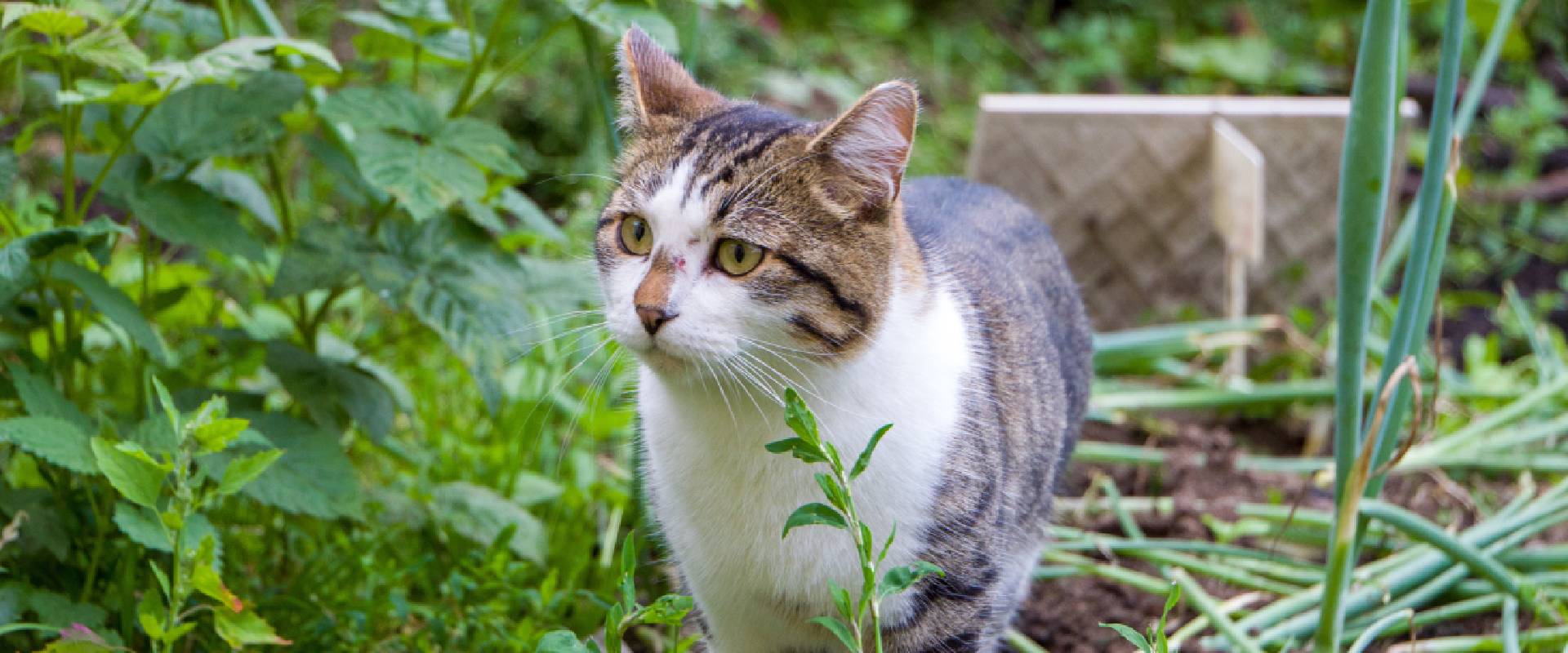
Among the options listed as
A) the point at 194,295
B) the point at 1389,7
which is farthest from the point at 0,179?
the point at 1389,7

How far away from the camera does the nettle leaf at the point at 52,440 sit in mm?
1716

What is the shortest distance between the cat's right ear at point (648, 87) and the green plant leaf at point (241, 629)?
80cm

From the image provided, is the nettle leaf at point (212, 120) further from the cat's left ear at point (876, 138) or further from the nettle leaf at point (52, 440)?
the cat's left ear at point (876, 138)

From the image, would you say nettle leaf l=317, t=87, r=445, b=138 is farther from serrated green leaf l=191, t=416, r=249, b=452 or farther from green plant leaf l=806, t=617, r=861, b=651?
green plant leaf l=806, t=617, r=861, b=651

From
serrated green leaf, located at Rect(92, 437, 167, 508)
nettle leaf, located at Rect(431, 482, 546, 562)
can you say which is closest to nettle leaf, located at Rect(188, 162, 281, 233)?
nettle leaf, located at Rect(431, 482, 546, 562)

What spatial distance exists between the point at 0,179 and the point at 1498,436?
2743mm

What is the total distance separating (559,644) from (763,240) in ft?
1.70

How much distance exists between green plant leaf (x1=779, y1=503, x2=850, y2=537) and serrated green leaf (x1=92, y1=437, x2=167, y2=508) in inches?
29.4

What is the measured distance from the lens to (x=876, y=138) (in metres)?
1.67

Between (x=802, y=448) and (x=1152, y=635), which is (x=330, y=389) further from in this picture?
(x=1152, y=635)

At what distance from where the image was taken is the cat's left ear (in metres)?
1.64

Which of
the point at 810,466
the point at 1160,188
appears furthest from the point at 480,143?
the point at 1160,188

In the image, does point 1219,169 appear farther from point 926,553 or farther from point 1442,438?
point 926,553

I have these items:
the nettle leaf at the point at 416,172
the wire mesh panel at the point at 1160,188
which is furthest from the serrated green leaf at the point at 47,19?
the wire mesh panel at the point at 1160,188
